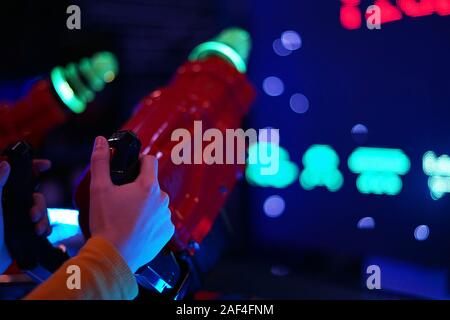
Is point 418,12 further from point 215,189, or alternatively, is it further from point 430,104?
point 215,189

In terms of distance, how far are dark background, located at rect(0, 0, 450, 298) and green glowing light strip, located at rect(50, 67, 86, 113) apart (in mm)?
426

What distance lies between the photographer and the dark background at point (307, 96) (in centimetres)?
181

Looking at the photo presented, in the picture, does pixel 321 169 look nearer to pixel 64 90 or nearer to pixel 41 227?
pixel 64 90

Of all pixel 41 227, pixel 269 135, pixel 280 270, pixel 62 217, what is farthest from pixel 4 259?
pixel 269 135

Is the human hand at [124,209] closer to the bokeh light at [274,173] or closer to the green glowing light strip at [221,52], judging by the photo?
the green glowing light strip at [221,52]

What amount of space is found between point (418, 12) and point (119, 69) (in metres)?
1.23

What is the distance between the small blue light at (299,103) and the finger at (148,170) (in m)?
1.57

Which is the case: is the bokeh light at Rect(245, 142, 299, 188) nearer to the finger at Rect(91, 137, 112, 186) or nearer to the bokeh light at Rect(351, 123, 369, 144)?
the bokeh light at Rect(351, 123, 369, 144)

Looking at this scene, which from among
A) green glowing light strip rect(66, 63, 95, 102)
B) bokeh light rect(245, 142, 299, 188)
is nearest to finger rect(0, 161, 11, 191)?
green glowing light strip rect(66, 63, 95, 102)

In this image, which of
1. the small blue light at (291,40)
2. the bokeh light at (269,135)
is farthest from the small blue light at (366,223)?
the small blue light at (291,40)

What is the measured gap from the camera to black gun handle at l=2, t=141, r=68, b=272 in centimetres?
77

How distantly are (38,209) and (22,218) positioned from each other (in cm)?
4

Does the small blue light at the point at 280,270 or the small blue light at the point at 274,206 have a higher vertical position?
the small blue light at the point at 274,206

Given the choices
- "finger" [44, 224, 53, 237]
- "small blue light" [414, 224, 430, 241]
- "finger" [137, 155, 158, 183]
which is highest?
"finger" [137, 155, 158, 183]
